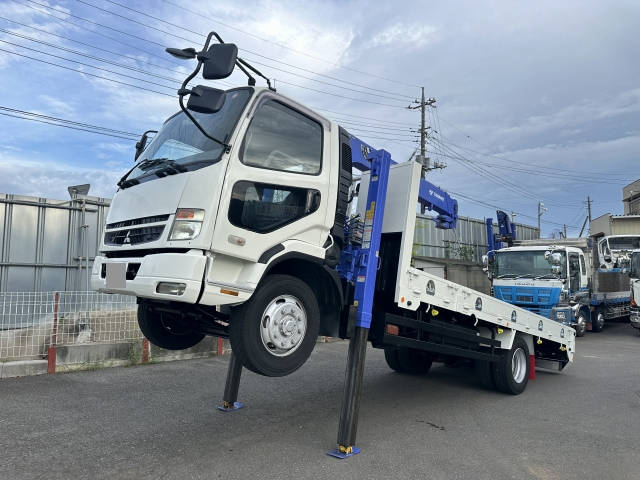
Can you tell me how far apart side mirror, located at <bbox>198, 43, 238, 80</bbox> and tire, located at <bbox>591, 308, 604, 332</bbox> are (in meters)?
15.7

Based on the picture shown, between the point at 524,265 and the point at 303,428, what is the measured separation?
984 cm

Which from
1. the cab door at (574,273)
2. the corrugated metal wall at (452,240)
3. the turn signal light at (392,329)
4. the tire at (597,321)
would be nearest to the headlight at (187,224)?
the turn signal light at (392,329)

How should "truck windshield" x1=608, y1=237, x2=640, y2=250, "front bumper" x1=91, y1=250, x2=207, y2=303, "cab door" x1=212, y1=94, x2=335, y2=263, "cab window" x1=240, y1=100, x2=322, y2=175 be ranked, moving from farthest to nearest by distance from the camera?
"truck windshield" x1=608, y1=237, x2=640, y2=250 < "cab window" x1=240, y1=100, x2=322, y2=175 < "cab door" x1=212, y1=94, x2=335, y2=263 < "front bumper" x1=91, y1=250, x2=207, y2=303

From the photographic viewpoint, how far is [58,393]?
6.18 meters

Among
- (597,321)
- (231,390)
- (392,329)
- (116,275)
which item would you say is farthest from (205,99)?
(597,321)

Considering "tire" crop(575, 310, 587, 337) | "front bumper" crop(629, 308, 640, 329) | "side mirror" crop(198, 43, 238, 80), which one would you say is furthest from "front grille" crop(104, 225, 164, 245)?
"front bumper" crop(629, 308, 640, 329)

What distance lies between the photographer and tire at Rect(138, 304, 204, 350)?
14.9ft

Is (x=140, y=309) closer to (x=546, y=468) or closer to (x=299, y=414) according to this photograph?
(x=299, y=414)

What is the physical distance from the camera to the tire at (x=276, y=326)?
11.4ft

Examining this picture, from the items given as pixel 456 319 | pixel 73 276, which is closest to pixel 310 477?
pixel 456 319

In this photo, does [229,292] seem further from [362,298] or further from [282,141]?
[362,298]

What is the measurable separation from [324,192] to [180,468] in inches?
103

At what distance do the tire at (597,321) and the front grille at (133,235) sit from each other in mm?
15655

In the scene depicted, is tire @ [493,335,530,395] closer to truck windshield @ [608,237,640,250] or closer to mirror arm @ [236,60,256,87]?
mirror arm @ [236,60,256,87]
